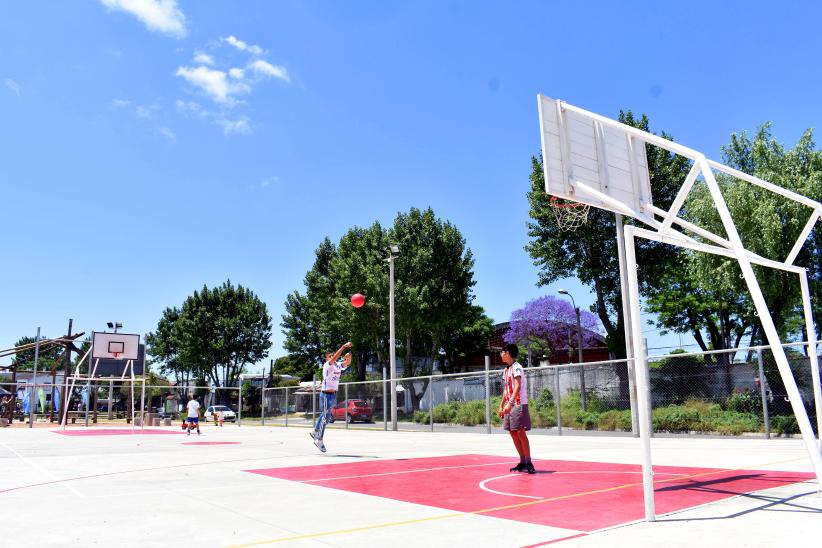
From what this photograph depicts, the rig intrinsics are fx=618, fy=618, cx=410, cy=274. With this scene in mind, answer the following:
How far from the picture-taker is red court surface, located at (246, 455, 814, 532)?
621 cm

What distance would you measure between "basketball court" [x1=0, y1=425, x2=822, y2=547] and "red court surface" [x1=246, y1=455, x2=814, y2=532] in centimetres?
2

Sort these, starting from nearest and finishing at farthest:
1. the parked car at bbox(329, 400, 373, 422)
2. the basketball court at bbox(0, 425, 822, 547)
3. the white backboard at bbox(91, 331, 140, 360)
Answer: the basketball court at bbox(0, 425, 822, 547) < the parked car at bbox(329, 400, 373, 422) < the white backboard at bbox(91, 331, 140, 360)

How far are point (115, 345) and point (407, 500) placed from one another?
30.8 metres

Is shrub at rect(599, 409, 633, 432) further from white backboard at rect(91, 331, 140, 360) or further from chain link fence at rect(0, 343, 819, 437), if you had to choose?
white backboard at rect(91, 331, 140, 360)

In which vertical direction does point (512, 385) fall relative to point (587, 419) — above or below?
above

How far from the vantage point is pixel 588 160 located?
7789mm

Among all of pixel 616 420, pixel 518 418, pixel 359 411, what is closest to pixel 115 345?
pixel 359 411

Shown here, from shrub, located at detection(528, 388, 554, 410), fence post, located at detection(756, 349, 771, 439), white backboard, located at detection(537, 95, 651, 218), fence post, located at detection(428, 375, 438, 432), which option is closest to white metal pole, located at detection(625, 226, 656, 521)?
white backboard, located at detection(537, 95, 651, 218)

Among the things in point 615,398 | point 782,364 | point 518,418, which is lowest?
point 615,398

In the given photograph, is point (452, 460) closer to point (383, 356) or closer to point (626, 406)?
point (626, 406)

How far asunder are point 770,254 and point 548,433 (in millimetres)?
10379

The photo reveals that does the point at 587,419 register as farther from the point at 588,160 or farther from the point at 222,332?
the point at 222,332

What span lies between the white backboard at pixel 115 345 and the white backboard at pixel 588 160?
99.1 feet

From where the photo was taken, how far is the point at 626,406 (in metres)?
21.0
